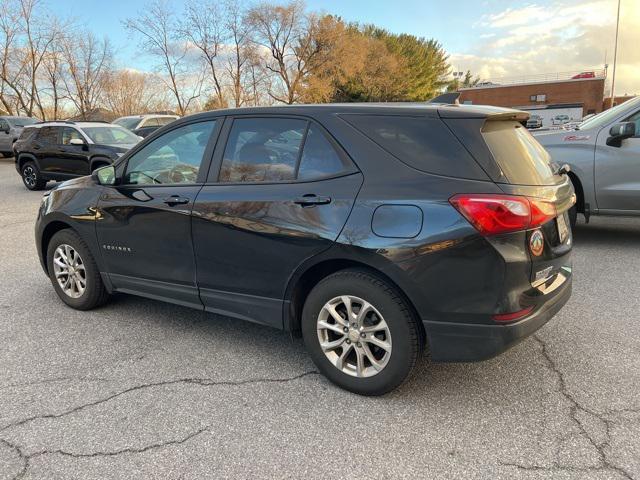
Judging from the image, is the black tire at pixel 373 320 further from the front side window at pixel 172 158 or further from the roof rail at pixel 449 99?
the roof rail at pixel 449 99

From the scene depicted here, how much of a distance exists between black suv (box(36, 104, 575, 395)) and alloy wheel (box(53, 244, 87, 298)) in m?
0.83

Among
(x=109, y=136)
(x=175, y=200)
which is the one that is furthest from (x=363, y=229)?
(x=109, y=136)

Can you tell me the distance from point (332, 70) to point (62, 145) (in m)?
31.0

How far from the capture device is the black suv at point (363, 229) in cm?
267

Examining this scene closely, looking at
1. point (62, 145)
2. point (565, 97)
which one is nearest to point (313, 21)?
point (62, 145)

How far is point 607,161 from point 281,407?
533cm

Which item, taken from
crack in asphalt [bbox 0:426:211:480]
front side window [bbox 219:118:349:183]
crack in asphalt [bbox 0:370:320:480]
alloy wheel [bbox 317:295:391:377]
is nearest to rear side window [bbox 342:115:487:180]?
front side window [bbox 219:118:349:183]

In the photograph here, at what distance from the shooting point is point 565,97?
59.7 m

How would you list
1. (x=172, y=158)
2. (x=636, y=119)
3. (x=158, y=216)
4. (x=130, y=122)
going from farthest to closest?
(x=130, y=122), (x=636, y=119), (x=172, y=158), (x=158, y=216)

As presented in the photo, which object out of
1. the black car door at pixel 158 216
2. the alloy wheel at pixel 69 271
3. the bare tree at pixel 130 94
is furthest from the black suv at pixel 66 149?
the bare tree at pixel 130 94

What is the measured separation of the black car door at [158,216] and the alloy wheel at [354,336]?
113cm

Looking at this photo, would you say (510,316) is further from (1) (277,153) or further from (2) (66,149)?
(2) (66,149)

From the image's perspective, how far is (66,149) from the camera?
1244 centimetres

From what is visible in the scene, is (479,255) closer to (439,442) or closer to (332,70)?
(439,442)
